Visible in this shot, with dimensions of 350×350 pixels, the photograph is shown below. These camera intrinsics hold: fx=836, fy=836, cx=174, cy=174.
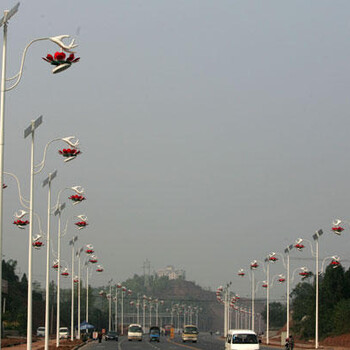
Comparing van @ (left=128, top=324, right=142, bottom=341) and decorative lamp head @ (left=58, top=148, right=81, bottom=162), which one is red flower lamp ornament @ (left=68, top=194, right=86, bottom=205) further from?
van @ (left=128, top=324, right=142, bottom=341)

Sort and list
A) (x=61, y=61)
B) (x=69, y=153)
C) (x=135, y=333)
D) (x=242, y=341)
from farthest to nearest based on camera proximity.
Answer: (x=135, y=333), (x=242, y=341), (x=69, y=153), (x=61, y=61)

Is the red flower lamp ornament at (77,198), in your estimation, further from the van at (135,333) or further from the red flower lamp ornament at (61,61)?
the van at (135,333)

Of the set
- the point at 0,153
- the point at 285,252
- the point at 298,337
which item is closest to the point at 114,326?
the point at 298,337

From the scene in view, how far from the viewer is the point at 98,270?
87188 millimetres

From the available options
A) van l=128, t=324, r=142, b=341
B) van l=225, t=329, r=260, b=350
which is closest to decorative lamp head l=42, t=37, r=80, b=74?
van l=225, t=329, r=260, b=350

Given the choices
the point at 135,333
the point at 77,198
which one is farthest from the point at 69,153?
the point at 135,333

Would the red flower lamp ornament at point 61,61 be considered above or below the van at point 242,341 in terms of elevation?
above

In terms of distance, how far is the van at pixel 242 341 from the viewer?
4091 cm

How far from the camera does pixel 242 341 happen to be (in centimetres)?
4150

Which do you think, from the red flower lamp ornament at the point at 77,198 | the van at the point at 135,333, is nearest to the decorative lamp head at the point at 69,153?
the red flower lamp ornament at the point at 77,198

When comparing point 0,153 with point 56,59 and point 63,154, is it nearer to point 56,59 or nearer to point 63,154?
point 56,59

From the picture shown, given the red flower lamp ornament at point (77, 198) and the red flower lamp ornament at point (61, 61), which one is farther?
the red flower lamp ornament at point (77, 198)

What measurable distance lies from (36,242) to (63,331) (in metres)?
67.9

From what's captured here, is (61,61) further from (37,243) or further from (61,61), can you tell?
(37,243)
